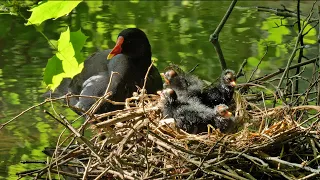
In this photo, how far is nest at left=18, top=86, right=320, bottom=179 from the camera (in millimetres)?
2512

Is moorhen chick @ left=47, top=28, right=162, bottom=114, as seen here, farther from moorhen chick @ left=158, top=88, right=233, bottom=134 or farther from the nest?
the nest

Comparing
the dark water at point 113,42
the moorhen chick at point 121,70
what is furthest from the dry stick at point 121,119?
the moorhen chick at point 121,70

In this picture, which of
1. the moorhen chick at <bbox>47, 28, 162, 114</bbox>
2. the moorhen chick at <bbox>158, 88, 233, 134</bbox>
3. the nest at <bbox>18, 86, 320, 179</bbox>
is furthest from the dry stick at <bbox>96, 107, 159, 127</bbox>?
the moorhen chick at <bbox>47, 28, 162, 114</bbox>

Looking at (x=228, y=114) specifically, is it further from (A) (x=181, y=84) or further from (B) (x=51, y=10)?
(B) (x=51, y=10)

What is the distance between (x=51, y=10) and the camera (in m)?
1.97

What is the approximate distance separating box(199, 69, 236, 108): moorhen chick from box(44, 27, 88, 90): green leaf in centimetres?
87

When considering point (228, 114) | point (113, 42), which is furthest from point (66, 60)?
point (113, 42)

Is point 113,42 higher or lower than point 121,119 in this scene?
lower

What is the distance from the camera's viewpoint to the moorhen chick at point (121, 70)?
4.14 metres

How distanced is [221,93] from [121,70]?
136 centimetres

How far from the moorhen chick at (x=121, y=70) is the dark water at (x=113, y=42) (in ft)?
0.74

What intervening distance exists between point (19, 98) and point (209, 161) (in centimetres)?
225

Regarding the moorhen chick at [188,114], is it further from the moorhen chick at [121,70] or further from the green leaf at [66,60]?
the moorhen chick at [121,70]

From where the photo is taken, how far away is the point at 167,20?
23.0ft
